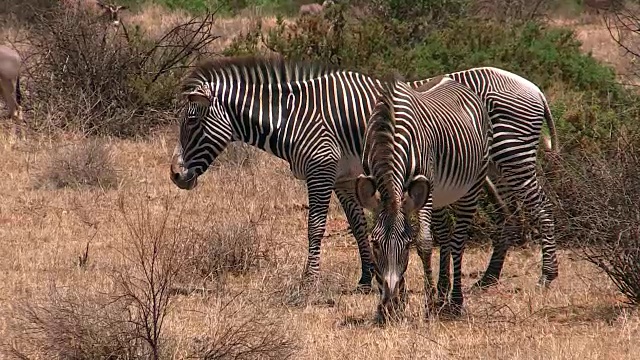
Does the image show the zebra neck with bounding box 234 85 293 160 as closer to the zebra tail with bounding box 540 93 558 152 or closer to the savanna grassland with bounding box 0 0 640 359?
the savanna grassland with bounding box 0 0 640 359

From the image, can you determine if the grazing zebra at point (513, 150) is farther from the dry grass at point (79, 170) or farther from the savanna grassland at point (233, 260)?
the dry grass at point (79, 170)

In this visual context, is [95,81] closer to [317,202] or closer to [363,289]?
[317,202]

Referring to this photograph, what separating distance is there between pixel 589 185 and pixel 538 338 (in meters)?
1.46

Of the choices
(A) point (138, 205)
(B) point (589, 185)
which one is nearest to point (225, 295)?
(B) point (589, 185)

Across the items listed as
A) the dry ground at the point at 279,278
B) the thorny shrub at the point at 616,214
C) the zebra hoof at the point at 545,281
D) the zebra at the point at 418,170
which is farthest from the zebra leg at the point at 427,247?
the zebra hoof at the point at 545,281

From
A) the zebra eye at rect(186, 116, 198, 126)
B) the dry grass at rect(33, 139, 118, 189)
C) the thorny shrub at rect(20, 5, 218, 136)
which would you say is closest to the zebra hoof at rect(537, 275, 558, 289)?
the zebra eye at rect(186, 116, 198, 126)

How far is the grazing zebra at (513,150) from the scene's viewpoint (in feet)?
32.7

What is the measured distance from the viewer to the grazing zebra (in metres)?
9.98

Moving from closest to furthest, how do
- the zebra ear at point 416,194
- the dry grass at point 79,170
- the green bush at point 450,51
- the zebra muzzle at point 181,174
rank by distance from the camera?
the zebra ear at point 416,194, the zebra muzzle at point 181,174, the dry grass at point 79,170, the green bush at point 450,51

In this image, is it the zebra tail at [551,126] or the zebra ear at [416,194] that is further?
the zebra tail at [551,126]

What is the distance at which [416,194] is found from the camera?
7.42 metres

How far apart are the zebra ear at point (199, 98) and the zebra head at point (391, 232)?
254 centimetres

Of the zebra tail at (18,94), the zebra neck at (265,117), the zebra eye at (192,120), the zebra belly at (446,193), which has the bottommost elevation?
the zebra tail at (18,94)

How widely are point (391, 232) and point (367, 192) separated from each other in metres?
0.32
